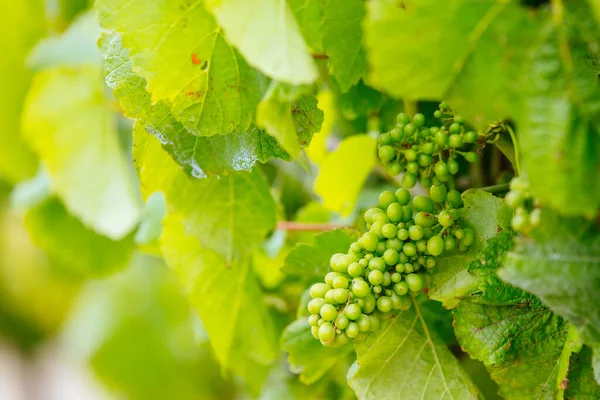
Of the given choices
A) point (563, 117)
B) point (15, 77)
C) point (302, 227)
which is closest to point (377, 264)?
point (563, 117)

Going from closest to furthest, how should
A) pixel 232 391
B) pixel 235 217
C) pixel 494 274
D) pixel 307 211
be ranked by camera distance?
pixel 494 274 → pixel 235 217 → pixel 307 211 → pixel 232 391

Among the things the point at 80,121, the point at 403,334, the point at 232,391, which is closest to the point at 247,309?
the point at 403,334

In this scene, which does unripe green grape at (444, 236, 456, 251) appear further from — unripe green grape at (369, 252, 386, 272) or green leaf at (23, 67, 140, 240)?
green leaf at (23, 67, 140, 240)

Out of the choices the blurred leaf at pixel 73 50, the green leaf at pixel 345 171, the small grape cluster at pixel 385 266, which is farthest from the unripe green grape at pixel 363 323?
the blurred leaf at pixel 73 50

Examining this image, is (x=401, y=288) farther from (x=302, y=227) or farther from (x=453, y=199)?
(x=302, y=227)

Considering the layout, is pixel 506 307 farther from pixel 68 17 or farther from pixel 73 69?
pixel 68 17

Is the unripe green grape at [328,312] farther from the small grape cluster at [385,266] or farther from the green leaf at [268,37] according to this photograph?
the green leaf at [268,37]

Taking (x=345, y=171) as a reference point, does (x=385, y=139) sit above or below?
above
